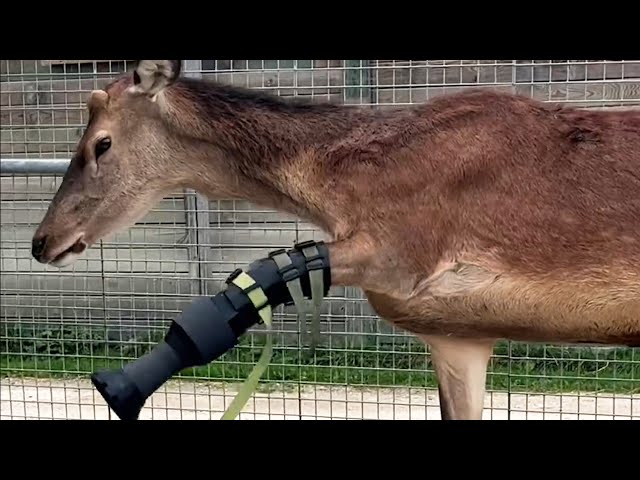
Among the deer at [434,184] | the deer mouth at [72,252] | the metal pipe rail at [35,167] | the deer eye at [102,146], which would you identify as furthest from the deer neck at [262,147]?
the metal pipe rail at [35,167]

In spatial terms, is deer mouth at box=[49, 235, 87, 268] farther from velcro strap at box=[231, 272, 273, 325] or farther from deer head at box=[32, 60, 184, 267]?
velcro strap at box=[231, 272, 273, 325]

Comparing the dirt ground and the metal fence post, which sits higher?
the metal fence post

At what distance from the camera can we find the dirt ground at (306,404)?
17.0ft

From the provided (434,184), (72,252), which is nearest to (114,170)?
(72,252)

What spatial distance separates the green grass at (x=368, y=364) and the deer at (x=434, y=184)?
191 cm

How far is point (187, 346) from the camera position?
2699 mm

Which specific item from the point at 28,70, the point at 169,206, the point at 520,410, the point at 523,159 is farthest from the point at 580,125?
the point at 28,70

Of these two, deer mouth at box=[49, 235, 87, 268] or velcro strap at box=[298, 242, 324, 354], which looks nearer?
velcro strap at box=[298, 242, 324, 354]

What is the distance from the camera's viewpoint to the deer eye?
347cm

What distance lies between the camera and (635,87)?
4828 mm

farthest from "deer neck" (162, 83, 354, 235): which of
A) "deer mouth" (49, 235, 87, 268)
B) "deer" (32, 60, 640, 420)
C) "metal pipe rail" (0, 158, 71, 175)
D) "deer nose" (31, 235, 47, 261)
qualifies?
"metal pipe rail" (0, 158, 71, 175)

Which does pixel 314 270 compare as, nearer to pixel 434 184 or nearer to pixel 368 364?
pixel 434 184

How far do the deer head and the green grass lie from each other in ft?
6.01

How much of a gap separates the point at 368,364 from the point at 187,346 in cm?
294
